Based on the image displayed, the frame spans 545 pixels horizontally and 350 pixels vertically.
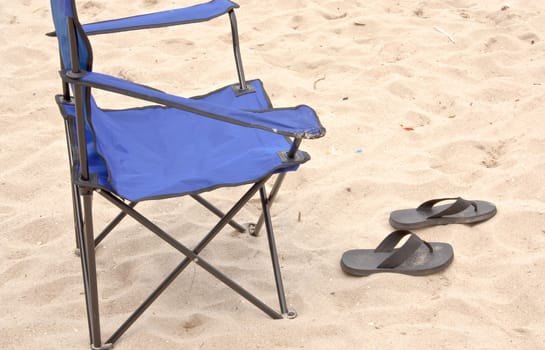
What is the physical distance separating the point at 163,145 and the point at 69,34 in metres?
0.67

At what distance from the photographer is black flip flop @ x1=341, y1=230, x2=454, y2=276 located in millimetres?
2498

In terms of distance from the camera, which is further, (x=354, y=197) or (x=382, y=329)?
(x=354, y=197)

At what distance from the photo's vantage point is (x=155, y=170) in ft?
7.72

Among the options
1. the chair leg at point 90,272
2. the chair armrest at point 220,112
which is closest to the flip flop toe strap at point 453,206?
the chair armrest at point 220,112

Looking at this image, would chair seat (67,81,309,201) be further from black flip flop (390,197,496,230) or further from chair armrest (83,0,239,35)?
black flip flop (390,197,496,230)

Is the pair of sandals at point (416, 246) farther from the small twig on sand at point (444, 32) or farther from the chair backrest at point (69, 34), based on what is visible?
the small twig on sand at point (444, 32)

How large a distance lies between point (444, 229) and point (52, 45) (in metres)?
2.60

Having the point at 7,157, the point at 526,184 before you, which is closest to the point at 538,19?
the point at 526,184

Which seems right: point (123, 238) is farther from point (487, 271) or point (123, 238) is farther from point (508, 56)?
point (508, 56)

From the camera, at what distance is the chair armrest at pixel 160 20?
100 inches

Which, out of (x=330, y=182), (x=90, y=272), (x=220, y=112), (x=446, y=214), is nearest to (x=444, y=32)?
(x=330, y=182)

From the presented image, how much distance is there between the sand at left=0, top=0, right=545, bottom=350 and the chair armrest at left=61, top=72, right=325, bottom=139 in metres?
0.60

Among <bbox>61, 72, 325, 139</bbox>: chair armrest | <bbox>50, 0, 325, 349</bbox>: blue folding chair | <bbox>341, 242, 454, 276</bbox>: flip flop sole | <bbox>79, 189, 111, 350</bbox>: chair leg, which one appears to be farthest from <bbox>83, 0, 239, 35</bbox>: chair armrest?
<bbox>341, 242, 454, 276</bbox>: flip flop sole

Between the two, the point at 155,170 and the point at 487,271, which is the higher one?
the point at 155,170
